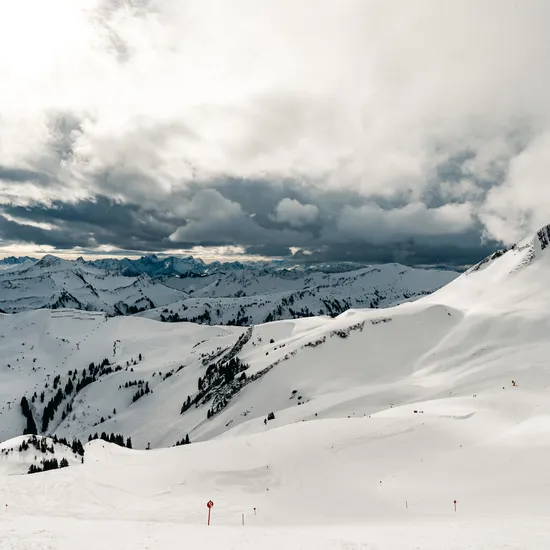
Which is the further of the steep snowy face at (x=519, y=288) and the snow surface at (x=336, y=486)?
the steep snowy face at (x=519, y=288)

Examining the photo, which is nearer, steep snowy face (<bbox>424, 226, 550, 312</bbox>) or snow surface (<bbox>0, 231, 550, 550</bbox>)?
snow surface (<bbox>0, 231, 550, 550</bbox>)

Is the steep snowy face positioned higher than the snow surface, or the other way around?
the steep snowy face

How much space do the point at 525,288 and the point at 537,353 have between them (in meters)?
79.4

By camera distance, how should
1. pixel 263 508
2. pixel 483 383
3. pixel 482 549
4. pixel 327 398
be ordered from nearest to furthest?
pixel 482 549 < pixel 263 508 < pixel 483 383 < pixel 327 398

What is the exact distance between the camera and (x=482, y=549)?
72.2ft

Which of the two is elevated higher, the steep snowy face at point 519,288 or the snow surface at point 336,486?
the steep snowy face at point 519,288

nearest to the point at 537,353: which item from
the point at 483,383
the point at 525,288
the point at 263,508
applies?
the point at 483,383

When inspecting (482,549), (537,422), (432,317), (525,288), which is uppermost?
(525,288)

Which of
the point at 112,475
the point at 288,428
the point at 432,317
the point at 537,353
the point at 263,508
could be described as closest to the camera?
the point at 263,508

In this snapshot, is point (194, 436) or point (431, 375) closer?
point (431, 375)

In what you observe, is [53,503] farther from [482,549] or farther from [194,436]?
[194,436]

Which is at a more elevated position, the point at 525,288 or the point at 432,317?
the point at 525,288

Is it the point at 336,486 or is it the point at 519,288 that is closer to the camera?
the point at 336,486

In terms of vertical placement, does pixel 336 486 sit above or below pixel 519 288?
below
